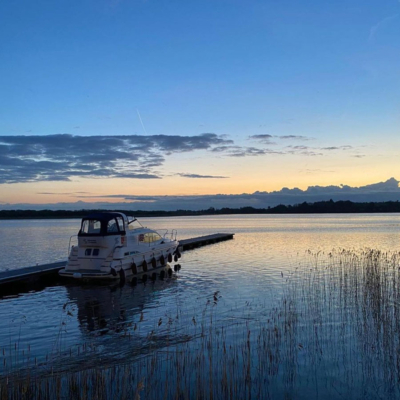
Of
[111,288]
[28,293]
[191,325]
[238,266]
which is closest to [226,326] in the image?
[191,325]

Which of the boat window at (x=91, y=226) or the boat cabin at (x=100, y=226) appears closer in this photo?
the boat cabin at (x=100, y=226)

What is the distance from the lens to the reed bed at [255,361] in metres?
6.70

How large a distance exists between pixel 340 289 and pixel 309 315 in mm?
3672

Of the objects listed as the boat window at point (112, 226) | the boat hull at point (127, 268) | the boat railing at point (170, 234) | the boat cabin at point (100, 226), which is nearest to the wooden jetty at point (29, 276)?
the boat hull at point (127, 268)

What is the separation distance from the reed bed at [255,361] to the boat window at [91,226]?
7.25m

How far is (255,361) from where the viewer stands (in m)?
8.33

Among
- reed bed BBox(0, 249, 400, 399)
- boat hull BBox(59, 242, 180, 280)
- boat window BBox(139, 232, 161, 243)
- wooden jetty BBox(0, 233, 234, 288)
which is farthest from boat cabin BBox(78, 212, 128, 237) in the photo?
reed bed BBox(0, 249, 400, 399)

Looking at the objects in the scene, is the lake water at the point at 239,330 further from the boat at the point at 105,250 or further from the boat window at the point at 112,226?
the boat window at the point at 112,226

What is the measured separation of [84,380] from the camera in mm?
6152

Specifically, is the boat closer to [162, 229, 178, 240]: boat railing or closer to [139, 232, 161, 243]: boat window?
[139, 232, 161, 243]: boat window

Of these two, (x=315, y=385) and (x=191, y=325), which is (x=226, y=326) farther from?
(x=315, y=385)

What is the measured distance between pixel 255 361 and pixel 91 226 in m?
11.8

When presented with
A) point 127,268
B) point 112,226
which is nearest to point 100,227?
point 112,226

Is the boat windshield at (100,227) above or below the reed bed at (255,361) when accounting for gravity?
above
